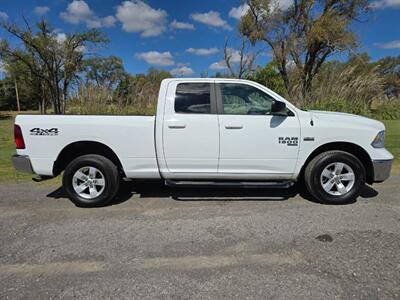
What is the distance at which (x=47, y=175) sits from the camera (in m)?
4.18

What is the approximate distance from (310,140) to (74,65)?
3756cm

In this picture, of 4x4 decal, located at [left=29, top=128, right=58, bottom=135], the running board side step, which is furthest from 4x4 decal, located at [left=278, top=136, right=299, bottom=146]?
4x4 decal, located at [left=29, top=128, right=58, bottom=135]

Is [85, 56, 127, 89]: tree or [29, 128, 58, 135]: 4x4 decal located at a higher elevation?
[85, 56, 127, 89]: tree

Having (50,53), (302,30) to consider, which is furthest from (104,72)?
(302,30)

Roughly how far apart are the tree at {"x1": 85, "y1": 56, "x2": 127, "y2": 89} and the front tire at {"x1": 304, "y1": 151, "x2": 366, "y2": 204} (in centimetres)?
800

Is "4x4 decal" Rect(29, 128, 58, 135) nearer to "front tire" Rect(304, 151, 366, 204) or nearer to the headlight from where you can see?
"front tire" Rect(304, 151, 366, 204)

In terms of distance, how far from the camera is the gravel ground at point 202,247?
92.9 inches

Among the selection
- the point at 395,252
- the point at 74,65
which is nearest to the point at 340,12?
the point at 395,252

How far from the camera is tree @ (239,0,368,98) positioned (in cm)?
1881

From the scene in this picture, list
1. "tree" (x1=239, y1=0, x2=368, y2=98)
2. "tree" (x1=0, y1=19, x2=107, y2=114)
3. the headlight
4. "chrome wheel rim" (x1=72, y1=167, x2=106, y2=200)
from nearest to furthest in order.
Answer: the headlight
"chrome wheel rim" (x1=72, y1=167, x2=106, y2=200)
"tree" (x1=239, y1=0, x2=368, y2=98)
"tree" (x1=0, y1=19, x2=107, y2=114)

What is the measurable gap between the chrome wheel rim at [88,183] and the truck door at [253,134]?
1.89 metres

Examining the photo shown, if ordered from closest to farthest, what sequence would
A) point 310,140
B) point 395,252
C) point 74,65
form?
point 395,252 → point 310,140 → point 74,65

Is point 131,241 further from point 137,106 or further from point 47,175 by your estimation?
point 137,106

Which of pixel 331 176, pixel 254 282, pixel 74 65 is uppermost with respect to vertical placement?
pixel 74 65
